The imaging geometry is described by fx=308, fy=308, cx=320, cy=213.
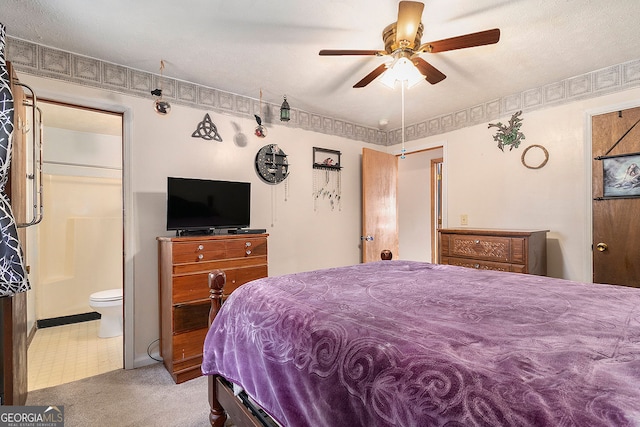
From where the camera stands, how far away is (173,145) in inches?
109

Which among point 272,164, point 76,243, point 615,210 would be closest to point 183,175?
point 272,164

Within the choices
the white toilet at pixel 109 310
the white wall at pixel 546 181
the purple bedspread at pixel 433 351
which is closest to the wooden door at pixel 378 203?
the white wall at pixel 546 181

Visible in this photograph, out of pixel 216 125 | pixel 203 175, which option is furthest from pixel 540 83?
pixel 203 175

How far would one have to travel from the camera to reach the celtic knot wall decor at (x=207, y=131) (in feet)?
9.54

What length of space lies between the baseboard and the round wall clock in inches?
113

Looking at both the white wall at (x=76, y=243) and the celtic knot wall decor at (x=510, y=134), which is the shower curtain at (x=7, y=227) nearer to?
the white wall at (x=76, y=243)

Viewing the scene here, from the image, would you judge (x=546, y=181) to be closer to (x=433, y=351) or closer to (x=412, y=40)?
(x=412, y=40)

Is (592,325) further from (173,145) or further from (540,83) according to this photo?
(173,145)

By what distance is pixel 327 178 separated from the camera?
12.6 feet

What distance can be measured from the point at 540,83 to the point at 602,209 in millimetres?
1257

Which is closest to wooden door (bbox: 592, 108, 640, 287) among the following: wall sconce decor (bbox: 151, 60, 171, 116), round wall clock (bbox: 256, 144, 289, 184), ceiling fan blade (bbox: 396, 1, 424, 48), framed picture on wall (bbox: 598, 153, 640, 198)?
framed picture on wall (bbox: 598, 153, 640, 198)

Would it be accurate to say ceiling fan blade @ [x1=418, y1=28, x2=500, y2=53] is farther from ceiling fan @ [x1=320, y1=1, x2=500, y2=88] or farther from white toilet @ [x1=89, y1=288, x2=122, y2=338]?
white toilet @ [x1=89, y1=288, x2=122, y2=338]

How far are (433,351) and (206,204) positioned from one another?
92.8 inches

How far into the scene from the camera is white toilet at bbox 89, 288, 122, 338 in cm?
317
